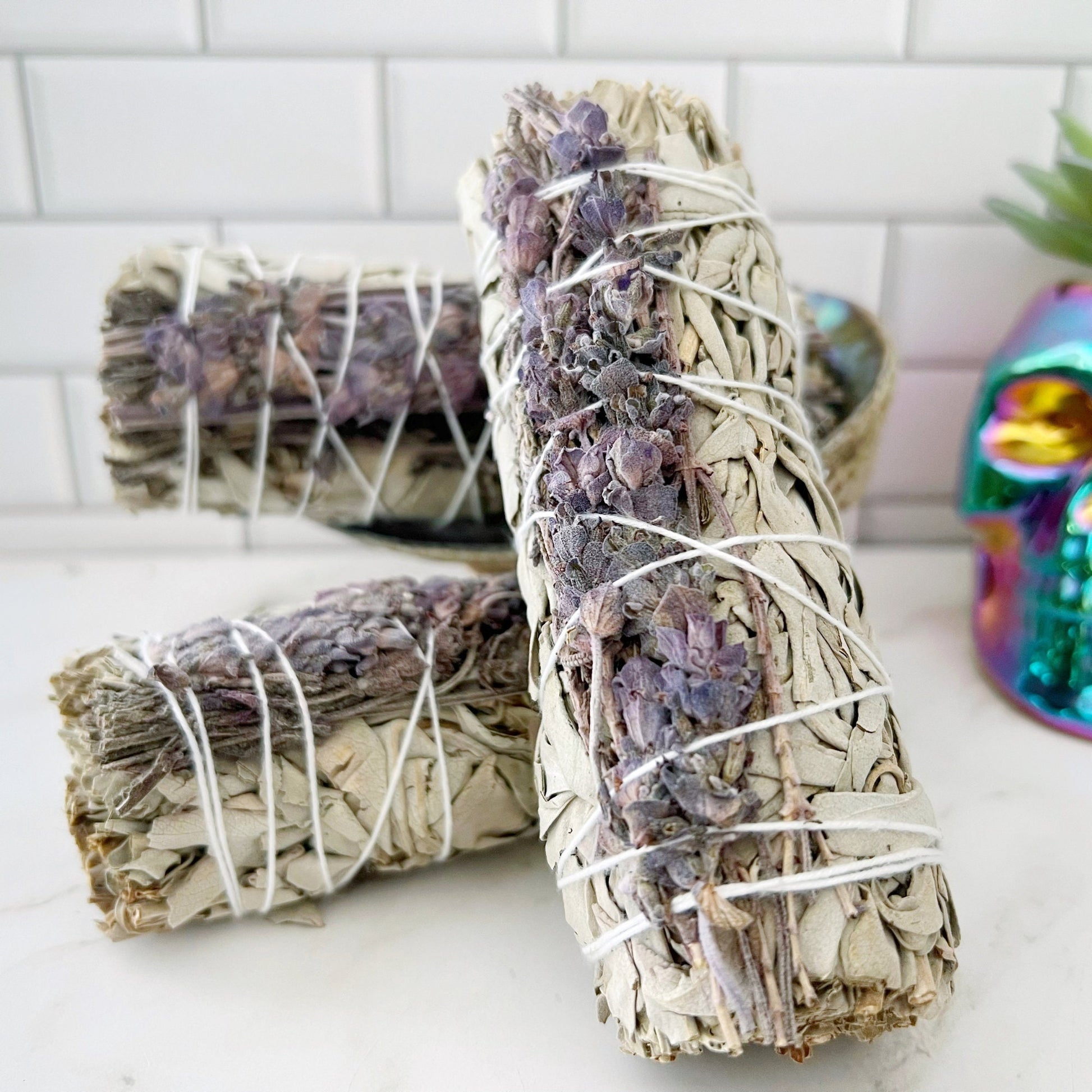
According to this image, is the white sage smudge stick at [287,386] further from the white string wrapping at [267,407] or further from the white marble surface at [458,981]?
the white marble surface at [458,981]

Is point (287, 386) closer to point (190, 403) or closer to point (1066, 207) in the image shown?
point (190, 403)

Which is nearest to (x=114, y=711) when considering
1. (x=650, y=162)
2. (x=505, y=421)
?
(x=505, y=421)

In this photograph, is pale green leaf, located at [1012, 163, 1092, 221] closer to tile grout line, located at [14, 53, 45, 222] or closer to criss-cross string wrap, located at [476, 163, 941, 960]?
criss-cross string wrap, located at [476, 163, 941, 960]

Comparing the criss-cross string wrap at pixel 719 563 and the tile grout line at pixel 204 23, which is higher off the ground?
the tile grout line at pixel 204 23

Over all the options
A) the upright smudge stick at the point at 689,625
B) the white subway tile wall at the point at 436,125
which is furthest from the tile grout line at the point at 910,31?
the upright smudge stick at the point at 689,625

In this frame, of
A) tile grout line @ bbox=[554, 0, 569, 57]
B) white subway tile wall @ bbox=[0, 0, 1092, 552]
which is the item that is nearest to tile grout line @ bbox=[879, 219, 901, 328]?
white subway tile wall @ bbox=[0, 0, 1092, 552]
